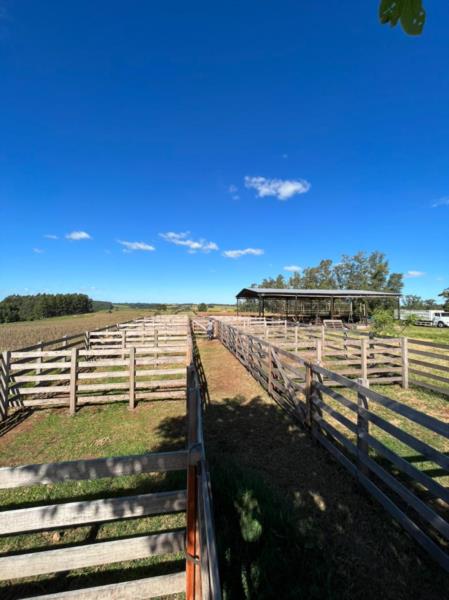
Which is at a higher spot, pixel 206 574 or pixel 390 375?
pixel 206 574

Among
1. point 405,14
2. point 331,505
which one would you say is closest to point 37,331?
point 331,505

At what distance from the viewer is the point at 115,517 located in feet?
6.14

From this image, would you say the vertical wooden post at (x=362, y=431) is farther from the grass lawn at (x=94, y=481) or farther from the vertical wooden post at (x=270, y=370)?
the vertical wooden post at (x=270, y=370)

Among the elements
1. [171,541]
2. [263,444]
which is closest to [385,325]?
[263,444]

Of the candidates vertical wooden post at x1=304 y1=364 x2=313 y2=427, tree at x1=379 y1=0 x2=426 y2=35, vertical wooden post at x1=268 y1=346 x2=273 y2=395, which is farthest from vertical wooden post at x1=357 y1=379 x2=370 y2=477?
vertical wooden post at x1=268 y1=346 x2=273 y2=395

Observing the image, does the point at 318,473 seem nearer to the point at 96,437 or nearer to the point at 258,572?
the point at 258,572

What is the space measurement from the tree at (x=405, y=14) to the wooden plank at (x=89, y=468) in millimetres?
2588

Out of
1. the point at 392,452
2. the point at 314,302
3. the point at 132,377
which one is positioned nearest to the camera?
the point at 392,452

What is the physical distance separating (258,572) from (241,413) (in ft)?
12.8

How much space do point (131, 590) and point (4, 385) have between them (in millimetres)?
5915

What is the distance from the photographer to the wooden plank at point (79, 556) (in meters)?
1.83

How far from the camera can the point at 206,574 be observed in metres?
1.57

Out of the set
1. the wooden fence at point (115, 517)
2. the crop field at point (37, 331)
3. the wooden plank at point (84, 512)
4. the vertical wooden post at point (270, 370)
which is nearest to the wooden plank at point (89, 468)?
the wooden fence at point (115, 517)

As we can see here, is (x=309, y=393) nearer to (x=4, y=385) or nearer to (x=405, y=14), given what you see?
(x=405, y=14)
